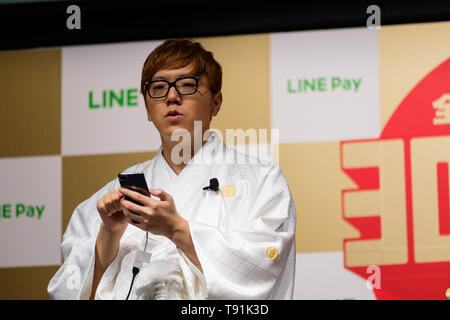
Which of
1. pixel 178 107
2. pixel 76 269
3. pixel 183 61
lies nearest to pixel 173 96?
pixel 178 107

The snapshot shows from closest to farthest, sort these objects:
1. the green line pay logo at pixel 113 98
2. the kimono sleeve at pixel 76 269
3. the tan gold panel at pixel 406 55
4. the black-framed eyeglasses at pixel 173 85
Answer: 1. the kimono sleeve at pixel 76 269
2. the black-framed eyeglasses at pixel 173 85
3. the tan gold panel at pixel 406 55
4. the green line pay logo at pixel 113 98

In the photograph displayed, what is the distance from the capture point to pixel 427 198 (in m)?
3.02

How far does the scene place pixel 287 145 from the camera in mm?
3168

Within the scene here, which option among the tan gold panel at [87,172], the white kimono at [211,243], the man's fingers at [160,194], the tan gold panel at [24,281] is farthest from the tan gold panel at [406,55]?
the tan gold panel at [24,281]

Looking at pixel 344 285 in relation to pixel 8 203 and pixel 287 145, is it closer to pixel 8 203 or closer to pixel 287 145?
pixel 287 145

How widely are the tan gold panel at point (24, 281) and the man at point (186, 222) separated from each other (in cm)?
55

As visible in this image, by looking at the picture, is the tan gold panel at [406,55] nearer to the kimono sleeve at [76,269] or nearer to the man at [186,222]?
the man at [186,222]

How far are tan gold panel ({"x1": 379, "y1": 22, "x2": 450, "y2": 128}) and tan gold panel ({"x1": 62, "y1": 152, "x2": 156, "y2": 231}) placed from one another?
3.25 ft

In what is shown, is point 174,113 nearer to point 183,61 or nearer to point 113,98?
point 183,61

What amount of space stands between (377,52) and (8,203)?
164cm

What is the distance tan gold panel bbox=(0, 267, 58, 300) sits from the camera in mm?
3156

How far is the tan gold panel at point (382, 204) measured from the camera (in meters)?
2.98

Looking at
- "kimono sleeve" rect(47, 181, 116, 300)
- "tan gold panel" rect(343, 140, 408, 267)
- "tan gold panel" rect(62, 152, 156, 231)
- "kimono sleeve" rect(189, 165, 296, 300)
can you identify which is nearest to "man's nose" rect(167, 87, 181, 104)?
"kimono sleeve" rect(189, 165, 296, 300)
